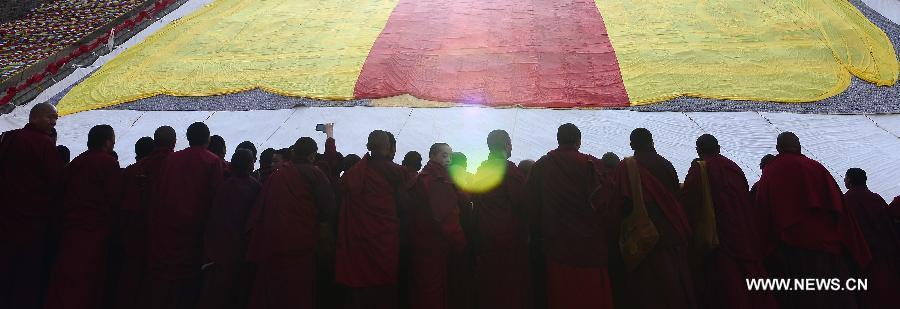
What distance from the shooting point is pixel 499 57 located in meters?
6.29

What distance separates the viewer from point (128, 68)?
262 inches

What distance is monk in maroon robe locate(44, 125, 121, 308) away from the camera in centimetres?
297

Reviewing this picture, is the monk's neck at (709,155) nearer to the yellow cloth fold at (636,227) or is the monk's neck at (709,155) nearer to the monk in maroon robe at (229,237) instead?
the yellow cloth fold at (636,227)

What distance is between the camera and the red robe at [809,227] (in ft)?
8.76

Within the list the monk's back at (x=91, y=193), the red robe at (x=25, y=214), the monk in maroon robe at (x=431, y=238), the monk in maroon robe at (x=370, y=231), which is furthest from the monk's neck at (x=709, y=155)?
the red robe at (x=25, y=214)

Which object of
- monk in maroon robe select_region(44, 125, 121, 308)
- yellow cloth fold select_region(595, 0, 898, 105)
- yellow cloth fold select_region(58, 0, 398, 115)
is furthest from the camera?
yellow cloth fold select_region(58, 0, 398, 115)

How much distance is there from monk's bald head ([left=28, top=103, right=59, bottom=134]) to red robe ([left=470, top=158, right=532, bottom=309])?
7.48 feet

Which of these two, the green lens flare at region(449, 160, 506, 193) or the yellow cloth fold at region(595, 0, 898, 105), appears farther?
the yellow cloth fold at region(595, 0, 898, 105)

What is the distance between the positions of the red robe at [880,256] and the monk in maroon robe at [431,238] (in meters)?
1.80

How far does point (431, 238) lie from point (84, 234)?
5.46ft

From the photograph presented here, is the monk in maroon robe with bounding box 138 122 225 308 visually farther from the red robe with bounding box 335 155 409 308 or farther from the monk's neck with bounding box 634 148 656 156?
the monk's neck with bounding box 634 148 656 156

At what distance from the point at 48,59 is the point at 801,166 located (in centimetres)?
844

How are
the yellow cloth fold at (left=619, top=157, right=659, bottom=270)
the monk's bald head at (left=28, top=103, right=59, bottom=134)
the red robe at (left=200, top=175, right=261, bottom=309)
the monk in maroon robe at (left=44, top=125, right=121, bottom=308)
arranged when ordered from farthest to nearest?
the monk's bald head at (left=28, top=103, right=59, bottom=134)
the monk in maroon robe at (left=44, top=125, right=121, bottom=308)
the red robe at (left=200, top=175, right=261, bottom=309)
the yellow cloth fold at (left=619, top=157, right=659, bottom=270)

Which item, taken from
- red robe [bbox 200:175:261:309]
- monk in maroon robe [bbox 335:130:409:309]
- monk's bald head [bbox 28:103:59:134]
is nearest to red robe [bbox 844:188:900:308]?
monk in maroon robe [bbox 335:130:409:309]
